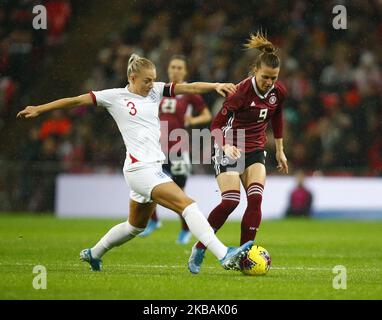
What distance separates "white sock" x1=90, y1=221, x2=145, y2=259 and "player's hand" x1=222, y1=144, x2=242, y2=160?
41.8 inches

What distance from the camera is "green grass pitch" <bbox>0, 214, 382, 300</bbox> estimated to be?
23.6 ft

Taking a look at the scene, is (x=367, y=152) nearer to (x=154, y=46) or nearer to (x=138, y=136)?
(x=154, y=46)

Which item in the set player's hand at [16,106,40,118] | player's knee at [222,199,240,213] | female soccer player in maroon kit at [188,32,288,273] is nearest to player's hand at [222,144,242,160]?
female soccer player in maroon kit at [188,32,288,273]

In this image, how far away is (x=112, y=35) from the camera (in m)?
21.8

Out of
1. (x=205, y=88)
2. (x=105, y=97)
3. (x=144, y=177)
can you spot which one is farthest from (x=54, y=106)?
(x=205, y=88)

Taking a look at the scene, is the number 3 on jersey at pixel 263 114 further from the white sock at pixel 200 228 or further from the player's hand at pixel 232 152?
the white sock at pixel 200 228

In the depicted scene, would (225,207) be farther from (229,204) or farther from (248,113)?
(248,113)

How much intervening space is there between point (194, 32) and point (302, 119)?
11.2ft

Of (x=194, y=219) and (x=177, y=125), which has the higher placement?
(x=177, y=125)

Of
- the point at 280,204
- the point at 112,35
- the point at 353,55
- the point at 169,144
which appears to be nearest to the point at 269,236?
the point at 169,144

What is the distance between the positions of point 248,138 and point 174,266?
151 cm

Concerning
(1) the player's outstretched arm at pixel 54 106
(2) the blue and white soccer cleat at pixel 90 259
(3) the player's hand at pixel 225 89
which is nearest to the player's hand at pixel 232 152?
(3) the player's hand at pixel 225 89

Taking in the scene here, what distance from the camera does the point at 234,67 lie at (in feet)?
66.8

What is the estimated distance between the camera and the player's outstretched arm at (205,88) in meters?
7.81
